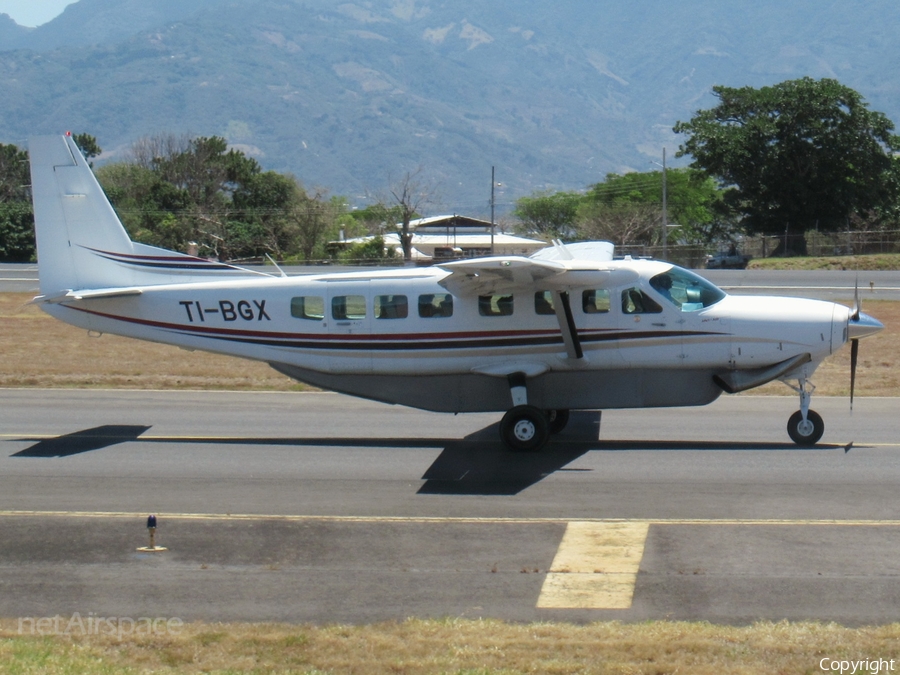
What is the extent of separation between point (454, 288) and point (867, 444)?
595 centimetres

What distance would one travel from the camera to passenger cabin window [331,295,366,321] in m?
15.5

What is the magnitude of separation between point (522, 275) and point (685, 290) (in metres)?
2.39

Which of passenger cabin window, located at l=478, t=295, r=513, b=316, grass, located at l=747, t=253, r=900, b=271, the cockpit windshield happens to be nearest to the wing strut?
passenger cabin window, located at l=478, t=295, r=513, b=316

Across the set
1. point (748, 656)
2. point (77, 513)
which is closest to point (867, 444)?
point (748, 656)

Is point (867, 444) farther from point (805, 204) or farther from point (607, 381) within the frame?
point (805, 204)

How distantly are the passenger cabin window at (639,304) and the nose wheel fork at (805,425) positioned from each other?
219 centimetres

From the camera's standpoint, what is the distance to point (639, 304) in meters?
14.7

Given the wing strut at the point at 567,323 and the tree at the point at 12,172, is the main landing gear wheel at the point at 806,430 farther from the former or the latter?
the tree at the point at 12,172

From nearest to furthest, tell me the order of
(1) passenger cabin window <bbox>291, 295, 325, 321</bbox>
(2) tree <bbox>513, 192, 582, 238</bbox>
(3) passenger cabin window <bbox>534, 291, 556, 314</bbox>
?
(3) passenger cabin window <bbox>534, 291, 556, 314</bbox>
(1) passenger cabin window <bbox>291, 295, 325, 321</bbox>
(2) tree <bbox>513, 192, 582, 238</bbox>

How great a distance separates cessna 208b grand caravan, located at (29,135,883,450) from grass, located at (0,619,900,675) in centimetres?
636

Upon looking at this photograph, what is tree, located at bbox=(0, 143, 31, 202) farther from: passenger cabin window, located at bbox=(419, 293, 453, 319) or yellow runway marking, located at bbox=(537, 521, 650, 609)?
yellow runway marking, located at bbox=(537, 521, 650, 609)

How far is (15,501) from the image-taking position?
39.0 feet

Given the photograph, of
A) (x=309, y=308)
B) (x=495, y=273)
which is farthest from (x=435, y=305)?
(x=309, y=308)

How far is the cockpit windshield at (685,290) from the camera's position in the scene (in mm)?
14750
